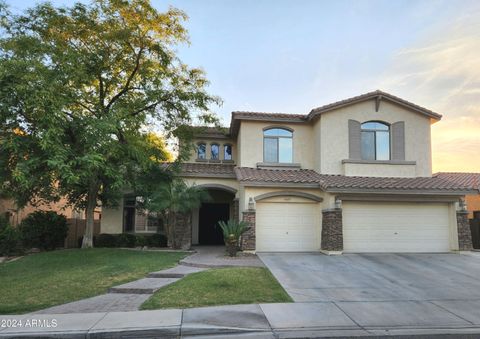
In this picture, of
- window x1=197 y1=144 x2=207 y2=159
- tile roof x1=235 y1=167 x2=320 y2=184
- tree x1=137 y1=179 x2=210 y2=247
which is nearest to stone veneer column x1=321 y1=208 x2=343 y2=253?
tile roof x1=235 y1=167 x2=320 y2=184

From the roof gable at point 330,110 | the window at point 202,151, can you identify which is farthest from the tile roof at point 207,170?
the roof gable at point 330,110

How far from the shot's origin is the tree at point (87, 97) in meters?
11.7

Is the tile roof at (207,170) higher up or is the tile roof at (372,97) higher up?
the tile roof at (372,97)

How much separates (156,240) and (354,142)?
1139cm

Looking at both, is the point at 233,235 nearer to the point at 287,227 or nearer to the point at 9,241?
the point at 287,227

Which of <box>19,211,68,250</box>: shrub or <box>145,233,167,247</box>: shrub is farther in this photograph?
<box>145,233,167,247</box>: shrub

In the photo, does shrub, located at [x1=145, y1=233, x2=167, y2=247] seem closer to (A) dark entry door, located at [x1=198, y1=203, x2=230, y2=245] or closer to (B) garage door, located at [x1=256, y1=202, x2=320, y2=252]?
(A) dark entry door, located at [x1=198, y1=203, x2=230, y2=245]

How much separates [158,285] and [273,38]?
35.9 ft

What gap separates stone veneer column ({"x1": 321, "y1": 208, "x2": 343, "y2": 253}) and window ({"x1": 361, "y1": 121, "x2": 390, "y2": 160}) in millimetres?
3977

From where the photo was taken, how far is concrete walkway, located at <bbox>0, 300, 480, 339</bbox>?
5.97 m

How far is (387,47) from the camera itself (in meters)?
14.0

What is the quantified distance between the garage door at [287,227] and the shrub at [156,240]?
5.92 m

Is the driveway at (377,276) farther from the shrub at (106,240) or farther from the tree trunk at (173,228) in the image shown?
the shrub at (106,240)

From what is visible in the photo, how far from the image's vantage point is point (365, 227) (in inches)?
603
